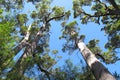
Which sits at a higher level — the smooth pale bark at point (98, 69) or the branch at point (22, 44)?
the smooth pale bark at point (98, 69)

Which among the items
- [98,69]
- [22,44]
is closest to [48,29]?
[22,44]

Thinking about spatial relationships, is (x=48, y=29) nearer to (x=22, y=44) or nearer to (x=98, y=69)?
(x=22, y=44)

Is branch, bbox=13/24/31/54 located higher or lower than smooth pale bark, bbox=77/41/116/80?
lower

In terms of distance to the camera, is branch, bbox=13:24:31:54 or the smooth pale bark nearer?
the smooth pale bark

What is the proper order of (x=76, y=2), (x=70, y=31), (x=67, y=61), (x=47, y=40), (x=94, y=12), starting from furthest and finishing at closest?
1. (x=47, y=40)
2. (x=70, y=31)
3. (x=76, y=2)
4. (x=94, y=12)
5. (x=67, y=61)

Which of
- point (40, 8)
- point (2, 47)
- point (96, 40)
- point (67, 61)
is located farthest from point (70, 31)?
point (2, 47)

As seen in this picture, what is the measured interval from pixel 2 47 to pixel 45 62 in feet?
38.6

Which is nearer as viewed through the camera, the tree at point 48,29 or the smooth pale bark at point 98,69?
the smooth pale bark at point 98,69

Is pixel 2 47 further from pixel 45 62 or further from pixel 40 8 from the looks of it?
pixel 40 8

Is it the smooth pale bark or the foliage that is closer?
the smooth pale bark

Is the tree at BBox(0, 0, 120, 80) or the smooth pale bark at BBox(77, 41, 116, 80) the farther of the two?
the tree at BBox(0, 0, 120, 80)

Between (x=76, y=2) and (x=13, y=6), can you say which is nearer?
(x=76, y=2)

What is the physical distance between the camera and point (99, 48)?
2062cm

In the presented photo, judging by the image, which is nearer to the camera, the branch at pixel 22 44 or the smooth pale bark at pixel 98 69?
the smooth pale bark at pixel 98 69
